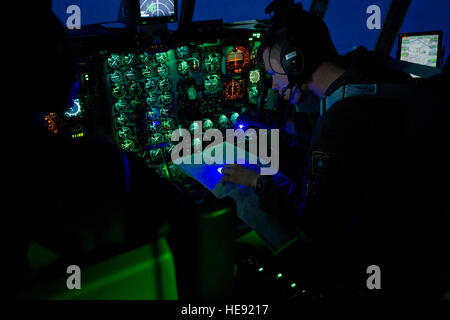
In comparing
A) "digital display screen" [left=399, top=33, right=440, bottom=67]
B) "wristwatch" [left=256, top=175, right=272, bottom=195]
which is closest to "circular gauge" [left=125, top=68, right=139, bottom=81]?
"wristwatch" [left=256, top=175, right=272, bottom=195]

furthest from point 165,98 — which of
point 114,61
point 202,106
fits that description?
point 114,61

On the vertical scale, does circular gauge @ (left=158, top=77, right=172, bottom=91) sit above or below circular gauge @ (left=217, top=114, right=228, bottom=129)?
above

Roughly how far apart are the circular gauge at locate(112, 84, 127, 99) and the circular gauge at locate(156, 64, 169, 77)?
260 mm

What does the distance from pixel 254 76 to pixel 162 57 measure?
0.75 meters

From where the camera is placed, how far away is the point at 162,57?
1995 mm

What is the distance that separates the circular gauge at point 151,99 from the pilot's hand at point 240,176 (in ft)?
3.47

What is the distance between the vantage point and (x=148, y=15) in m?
1.78

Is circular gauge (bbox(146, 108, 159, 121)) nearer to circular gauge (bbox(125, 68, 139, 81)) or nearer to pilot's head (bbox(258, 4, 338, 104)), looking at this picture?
circular gauge (bbox(125, 68, 139, 81))

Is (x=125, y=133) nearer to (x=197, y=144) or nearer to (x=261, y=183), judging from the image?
(x=197, y=144)

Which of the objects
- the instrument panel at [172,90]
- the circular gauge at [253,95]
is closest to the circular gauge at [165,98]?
the instrument panel at [172,90]

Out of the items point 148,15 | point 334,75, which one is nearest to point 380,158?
point 334,75

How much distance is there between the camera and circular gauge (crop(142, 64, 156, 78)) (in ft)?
6.47
